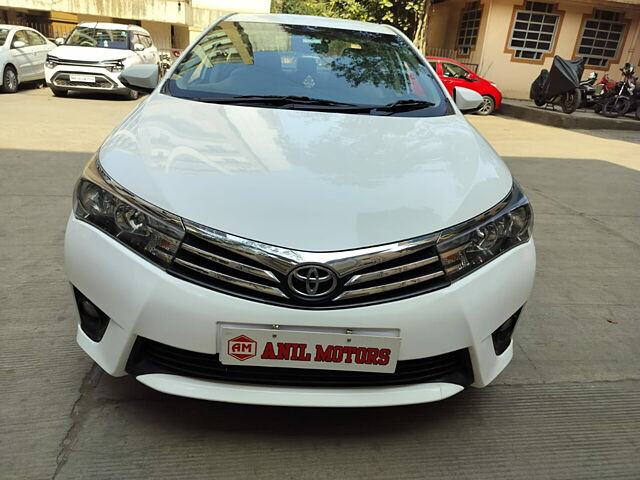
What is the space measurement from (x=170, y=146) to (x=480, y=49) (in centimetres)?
1521

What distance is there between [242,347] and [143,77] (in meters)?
2.04

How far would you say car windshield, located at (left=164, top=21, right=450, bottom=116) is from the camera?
2.45 metres

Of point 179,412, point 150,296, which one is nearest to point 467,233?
point 150,296

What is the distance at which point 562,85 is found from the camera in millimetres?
11766

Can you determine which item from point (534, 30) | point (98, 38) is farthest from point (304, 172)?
point (534, 30)

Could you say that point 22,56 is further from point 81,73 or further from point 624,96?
point 624,96

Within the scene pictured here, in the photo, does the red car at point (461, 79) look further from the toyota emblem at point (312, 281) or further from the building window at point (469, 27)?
the toyota emblem at point (312, 281)

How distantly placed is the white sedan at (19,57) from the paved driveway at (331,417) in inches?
327

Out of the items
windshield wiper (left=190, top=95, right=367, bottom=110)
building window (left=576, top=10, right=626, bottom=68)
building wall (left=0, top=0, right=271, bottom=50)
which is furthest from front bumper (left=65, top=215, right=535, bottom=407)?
building wall (left=0, top=0, right=271, bottom=50)

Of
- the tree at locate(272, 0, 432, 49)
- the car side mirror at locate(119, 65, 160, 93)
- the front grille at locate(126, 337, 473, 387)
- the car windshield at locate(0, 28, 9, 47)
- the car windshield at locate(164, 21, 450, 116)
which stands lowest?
the front grille at locate(126, 337, 473, 387)

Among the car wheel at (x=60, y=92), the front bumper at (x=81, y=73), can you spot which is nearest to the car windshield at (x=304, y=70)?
the front bumper at (x=81, y=73)

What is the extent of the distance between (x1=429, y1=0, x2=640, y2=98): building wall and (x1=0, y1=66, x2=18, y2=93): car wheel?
483 inches

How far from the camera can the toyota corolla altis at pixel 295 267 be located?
56.7 inches

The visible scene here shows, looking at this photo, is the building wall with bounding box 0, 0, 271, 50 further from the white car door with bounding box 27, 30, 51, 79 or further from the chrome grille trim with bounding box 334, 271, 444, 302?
the chrome grille trim with bounding box 334, 271, 444, 302
